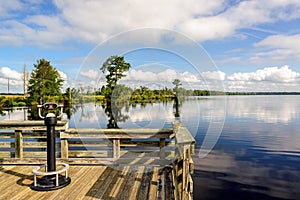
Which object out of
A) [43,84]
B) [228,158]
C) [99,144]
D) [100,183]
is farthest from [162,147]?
[43,84]

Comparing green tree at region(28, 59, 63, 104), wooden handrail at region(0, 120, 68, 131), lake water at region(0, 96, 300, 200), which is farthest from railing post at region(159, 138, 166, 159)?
green tree at region(28, 59, 63, 104)

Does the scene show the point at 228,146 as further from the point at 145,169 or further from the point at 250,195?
the point at 145,169

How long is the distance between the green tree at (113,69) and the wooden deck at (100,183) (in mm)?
2088

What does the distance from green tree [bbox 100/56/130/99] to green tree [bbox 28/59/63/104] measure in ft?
129

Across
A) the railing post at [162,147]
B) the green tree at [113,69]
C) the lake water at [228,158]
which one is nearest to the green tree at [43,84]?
the lake water at [228,158]

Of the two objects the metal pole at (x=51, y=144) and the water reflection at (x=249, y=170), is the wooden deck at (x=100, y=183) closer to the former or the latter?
the metal pole at (x=51, y=144)

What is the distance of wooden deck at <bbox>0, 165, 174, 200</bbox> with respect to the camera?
3529mm

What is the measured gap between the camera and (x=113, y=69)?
5.92m

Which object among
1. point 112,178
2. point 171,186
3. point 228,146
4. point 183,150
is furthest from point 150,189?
point 228,146

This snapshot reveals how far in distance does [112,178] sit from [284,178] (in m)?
8.02

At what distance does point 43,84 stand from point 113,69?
136ft

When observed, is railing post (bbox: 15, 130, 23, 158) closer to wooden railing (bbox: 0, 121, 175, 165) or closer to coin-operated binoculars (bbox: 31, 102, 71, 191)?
wooden railing (bbox: 0, 121, 175, 165)

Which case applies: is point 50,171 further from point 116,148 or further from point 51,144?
point 116,148

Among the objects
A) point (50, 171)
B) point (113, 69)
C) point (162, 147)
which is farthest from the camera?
point (113, 69)
